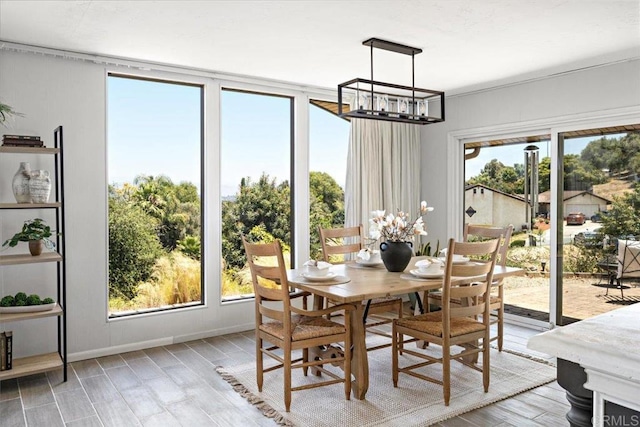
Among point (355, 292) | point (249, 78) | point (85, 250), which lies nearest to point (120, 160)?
point (85, 250)

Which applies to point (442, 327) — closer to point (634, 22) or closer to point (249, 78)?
point (634, 22)

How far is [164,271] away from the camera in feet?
15.0

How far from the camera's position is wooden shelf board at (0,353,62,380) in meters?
3.38

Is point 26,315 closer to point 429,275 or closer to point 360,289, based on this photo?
point 360,289

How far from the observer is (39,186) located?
3.54 metres

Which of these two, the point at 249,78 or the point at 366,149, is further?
the point at 366,149

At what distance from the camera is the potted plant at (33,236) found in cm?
348

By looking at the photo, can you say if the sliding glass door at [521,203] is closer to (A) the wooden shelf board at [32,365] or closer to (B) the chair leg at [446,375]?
(B) the chair leg at [446,375]

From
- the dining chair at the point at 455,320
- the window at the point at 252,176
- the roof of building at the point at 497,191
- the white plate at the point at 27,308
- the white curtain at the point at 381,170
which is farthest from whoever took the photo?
the white curtain at the point at 381,170

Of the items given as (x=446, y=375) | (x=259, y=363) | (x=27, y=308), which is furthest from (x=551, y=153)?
(x=27, y=308)

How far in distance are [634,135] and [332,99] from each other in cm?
294

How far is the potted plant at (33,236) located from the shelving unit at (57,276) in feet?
0.23

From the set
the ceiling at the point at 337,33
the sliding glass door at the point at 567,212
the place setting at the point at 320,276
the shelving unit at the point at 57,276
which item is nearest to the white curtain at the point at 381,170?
the sliding glass door at the point at 567,212

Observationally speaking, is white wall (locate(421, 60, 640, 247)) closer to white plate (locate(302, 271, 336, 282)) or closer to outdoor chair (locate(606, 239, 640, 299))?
outdoor chair (locate(606, 239, 640, 299))
